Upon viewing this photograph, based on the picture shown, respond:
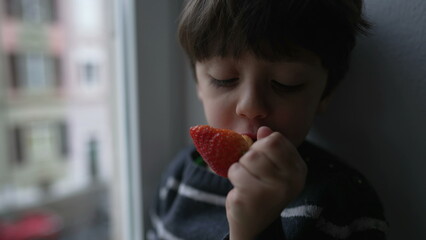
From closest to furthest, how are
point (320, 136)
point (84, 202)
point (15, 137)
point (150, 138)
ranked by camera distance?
point (320, 136)
point (150, 138)
point (15, 137)
point (84, 202)

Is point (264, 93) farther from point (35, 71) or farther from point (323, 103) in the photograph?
point (35, 71)

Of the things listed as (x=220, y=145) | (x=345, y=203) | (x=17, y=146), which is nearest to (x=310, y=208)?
(x=345, y=203)

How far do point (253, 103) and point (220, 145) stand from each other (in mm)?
66

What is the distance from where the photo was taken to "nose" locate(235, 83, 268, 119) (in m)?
0.38

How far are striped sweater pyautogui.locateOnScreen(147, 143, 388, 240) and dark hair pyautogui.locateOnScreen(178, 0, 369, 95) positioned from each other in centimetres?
15

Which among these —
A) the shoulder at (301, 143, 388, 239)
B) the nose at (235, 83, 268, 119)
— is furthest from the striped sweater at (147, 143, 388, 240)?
the nose at (235, 83, 268, 119)

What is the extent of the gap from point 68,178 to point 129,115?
11.5 feet

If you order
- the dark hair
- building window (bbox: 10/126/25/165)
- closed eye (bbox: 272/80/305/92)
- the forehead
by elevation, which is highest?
the dark hair

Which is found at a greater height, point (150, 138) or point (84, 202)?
point (150, 138)

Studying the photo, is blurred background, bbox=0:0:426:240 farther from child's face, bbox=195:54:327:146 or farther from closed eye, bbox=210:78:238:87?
closed eye, bbox=210:78:238:87

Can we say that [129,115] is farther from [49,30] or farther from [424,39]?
[49,30]

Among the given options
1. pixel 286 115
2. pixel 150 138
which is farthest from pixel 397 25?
pixel 150 138

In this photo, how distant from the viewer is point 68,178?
12.4 ft

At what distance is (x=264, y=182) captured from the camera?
31 cm
